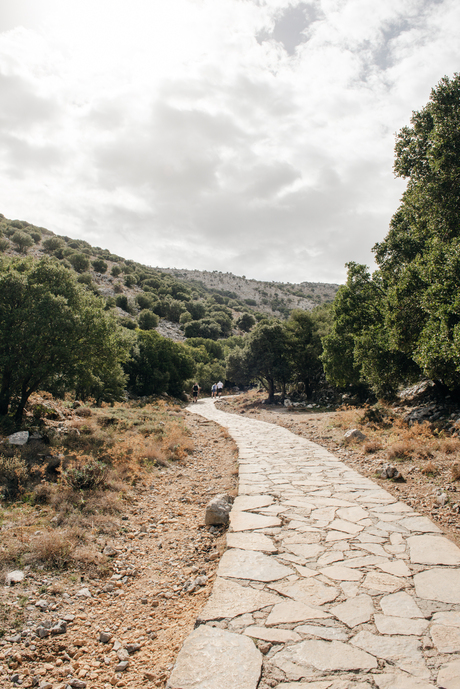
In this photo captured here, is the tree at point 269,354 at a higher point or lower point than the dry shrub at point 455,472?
higher

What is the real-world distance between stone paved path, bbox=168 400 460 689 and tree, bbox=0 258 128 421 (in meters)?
7.86

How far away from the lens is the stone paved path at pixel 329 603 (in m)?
2.42

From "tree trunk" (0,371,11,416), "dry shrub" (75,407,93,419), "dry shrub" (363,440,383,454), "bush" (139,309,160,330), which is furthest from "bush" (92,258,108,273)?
"dry shrub" (363,440,383,454)

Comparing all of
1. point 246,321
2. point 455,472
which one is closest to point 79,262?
point 246,321

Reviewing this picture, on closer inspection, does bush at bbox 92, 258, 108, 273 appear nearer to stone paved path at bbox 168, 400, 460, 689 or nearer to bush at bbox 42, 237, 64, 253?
bush at bbox 42, 237, 64, 253

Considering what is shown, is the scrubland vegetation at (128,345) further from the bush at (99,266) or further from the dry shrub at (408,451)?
the bush at (99,266)

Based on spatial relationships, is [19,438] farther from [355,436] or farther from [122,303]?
[122,303]

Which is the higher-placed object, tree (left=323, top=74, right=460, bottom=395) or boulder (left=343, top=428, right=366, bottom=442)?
tree (left=323, top=74, right=460, bottom=395)

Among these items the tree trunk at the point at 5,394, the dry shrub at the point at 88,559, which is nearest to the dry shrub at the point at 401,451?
the dry shrub at the point at 88,559

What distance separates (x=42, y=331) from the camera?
10.6m

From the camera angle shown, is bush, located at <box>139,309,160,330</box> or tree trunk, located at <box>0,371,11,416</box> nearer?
tree trunk, located at <box>0,371,11,416</box>

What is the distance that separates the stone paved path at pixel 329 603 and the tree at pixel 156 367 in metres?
28.3

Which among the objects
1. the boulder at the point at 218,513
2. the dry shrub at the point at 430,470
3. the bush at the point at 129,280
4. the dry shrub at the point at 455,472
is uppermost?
the bush at the point at 129,280

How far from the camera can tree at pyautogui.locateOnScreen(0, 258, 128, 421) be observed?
34.5ft
